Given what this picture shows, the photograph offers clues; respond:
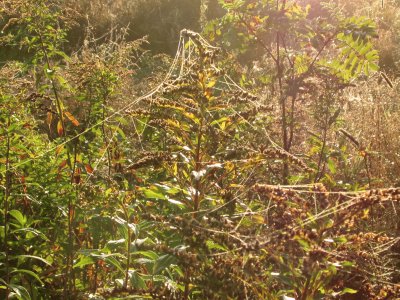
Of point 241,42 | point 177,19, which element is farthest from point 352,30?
point 177,19

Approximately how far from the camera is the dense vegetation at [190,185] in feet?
4.58

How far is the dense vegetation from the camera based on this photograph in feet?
4.58

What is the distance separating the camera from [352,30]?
3.11 meters

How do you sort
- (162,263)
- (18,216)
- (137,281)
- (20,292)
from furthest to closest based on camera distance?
(18,216), (20,292), (137,281), (162,263)

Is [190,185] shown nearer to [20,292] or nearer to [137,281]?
[137,281]

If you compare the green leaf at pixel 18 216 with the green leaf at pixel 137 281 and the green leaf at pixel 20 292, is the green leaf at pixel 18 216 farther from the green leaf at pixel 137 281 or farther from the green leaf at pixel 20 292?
the green leaf at pixel 137 281

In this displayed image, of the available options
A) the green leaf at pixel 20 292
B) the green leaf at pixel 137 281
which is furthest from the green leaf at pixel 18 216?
the green leaf at pixel 137 281

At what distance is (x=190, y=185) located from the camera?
1.83 m

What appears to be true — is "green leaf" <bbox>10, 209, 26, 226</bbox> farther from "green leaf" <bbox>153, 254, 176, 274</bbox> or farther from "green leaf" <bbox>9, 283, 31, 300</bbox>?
"green leaf" <bbox>153, 254, 176, 274</bbox>

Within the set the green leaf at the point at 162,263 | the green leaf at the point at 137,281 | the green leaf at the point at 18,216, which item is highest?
the green leaf at the point at 162,263

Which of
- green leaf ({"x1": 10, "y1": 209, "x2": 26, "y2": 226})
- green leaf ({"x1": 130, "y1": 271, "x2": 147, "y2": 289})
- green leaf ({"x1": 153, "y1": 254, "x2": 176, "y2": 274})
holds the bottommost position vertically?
green leaf ({"x1": 130, "y1": 271, "x2": 147, "y2": 289})

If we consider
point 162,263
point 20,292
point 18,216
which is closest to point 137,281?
point 162,263

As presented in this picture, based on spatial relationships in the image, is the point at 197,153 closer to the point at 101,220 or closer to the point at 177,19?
the point at 101,220

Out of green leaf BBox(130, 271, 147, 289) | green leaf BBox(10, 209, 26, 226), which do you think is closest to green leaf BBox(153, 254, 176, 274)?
green leaf BBox(130, 271, 147, 289)
